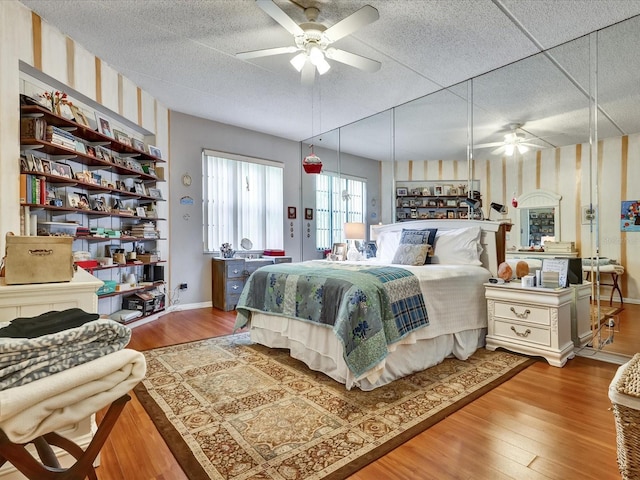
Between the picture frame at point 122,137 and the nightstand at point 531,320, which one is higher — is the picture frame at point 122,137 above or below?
above

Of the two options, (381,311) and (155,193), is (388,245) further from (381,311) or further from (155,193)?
(155,193)

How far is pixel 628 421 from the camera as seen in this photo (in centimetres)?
122

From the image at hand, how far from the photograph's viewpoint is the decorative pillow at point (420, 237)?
146 inches

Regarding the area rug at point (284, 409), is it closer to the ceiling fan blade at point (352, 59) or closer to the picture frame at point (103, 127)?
the picture frame at point (103, 127)

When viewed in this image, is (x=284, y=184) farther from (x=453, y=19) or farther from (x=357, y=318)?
(x=357, y=318)

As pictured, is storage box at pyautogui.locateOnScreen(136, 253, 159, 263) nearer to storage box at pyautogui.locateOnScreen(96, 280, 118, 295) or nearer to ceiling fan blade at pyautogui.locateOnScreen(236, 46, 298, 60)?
storage box at pyautogui.locateOnScreen(96, 280, 118, 295)

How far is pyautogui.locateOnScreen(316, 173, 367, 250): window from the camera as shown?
6.38 metres

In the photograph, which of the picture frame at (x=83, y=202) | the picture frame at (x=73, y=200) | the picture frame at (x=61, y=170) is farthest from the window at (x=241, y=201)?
the picture frame at (x=61, y=170)

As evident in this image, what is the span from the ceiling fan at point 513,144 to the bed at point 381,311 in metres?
1.01

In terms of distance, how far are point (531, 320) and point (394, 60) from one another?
275 cm

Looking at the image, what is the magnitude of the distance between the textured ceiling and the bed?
5.28 ft

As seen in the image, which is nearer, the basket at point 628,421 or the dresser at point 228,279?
the basket at point 628,421

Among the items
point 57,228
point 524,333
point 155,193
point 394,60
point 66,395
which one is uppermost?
point 394,60

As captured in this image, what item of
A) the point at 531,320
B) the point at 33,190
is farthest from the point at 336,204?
the point at 33,190
